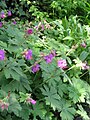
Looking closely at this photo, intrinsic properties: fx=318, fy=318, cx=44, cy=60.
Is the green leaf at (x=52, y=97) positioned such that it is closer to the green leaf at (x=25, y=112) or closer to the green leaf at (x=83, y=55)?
the green leaf at (x=25, y=112)

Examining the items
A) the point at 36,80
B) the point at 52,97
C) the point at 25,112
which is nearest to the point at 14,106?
the point at 25,112

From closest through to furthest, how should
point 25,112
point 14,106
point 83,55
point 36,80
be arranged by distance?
1. point 14,106
2. point 25,112
3. point 36,80
4. point 83,55

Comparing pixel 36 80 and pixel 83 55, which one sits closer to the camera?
pixel 36 80

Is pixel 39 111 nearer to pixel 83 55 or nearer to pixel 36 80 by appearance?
pixel 36 80

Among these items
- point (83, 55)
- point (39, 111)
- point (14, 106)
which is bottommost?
point (39, 111)

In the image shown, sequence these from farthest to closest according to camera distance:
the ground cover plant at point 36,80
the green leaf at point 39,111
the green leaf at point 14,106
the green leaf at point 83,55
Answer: the green leaf at point 83,55, the green leaf at point 39,111, the ground cover plant at point 36,80, the green leaf at point 14,106

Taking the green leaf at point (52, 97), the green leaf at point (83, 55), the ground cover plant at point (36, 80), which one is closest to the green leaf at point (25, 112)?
the ground cover plant at point (36, 80)

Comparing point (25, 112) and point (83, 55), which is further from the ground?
point (83, 55)

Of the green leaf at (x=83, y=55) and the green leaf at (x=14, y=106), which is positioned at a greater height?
the green leaf at (x=83, y=55)

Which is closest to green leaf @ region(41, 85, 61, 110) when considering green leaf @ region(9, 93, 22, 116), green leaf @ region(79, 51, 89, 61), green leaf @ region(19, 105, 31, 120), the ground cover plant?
the ground cover plant

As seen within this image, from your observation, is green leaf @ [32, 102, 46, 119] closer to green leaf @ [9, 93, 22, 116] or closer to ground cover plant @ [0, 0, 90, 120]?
ground cover plant @ [0, 0, 90, 120]

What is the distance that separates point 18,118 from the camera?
2.28m

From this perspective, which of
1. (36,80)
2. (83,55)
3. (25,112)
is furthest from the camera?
(83,55)

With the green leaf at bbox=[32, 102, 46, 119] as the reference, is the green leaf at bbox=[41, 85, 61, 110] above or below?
above
